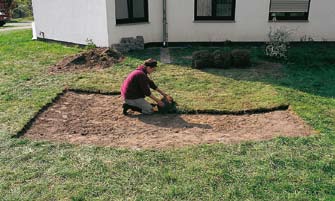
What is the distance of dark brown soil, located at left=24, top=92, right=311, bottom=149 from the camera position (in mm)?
5645

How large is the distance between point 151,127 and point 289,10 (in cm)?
909

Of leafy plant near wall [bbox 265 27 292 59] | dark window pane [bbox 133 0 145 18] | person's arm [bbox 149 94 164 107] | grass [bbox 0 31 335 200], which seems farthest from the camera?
dark window pane [bbox 133 0 145 18]

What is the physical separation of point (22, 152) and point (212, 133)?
3.05 m

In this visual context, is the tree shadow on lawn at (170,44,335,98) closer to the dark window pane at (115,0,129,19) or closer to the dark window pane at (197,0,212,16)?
the dark window pane at (197,0,212,16)

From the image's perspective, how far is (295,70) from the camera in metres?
9.74

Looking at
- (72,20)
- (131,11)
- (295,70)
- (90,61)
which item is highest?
(131,11)

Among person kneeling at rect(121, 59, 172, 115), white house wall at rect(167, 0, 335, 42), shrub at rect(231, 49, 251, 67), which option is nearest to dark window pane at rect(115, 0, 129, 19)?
white house wall at rect(167, 0, 335, 42)

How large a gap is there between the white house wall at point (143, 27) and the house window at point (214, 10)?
4.63 feet


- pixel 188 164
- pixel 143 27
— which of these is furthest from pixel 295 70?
pixel 188 164

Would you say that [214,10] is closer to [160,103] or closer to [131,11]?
[131,11]

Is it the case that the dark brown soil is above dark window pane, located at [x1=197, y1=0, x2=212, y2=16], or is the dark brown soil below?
below

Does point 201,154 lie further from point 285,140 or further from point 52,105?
point 52,105

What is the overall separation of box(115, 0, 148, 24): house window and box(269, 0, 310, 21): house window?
15.5 feet

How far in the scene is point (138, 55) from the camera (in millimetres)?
11445
